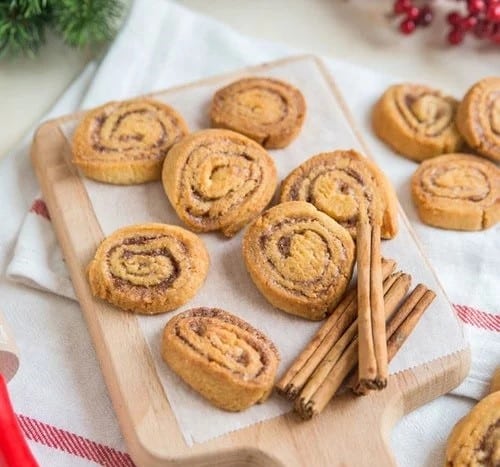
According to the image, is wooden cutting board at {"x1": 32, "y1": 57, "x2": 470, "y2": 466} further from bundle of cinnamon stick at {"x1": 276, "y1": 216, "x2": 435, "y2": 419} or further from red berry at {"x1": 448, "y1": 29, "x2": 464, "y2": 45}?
red berry at {"x1": 448, "y1": 29, "x2": 464, "y2": 45}

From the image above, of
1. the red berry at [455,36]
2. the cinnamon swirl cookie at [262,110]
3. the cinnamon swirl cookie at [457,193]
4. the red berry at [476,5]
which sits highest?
the red berry at [476,5]

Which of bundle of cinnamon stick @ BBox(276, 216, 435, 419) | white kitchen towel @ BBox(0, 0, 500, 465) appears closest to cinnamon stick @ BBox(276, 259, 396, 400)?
bundle of cinnamon stick @ BBox(276, 216, 435, 419)

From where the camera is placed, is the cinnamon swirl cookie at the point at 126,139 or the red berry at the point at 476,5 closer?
the cinnamon swirl cookie at the point at 126,139

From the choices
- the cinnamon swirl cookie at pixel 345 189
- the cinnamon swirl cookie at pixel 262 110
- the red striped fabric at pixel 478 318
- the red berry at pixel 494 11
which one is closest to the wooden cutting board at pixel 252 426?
the red striped fabric at pixel 478 318

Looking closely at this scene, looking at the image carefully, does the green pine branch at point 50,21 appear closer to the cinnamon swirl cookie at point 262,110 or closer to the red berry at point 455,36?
the cinnamon swirl cookie at point 262,110

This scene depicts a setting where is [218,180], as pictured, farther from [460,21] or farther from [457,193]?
[460,21]

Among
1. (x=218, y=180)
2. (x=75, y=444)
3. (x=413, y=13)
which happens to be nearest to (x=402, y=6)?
(x=413, y=13)
